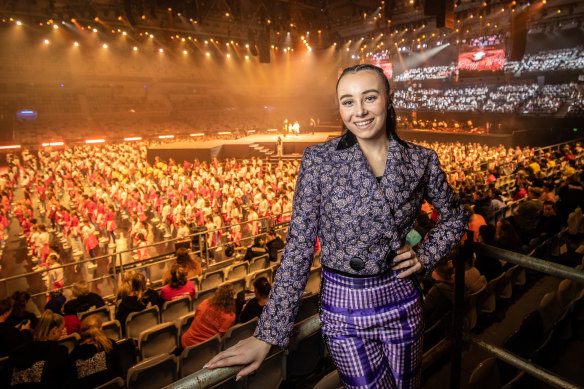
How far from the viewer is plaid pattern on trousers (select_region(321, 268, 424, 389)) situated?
4.20 ft

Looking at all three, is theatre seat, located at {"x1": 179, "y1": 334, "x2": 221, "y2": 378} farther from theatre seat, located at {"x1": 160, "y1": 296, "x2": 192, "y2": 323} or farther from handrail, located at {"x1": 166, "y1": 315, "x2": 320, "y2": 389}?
handrail, located at {"x1": 166, "y1": 315, "x2": 320, "y2": 389}

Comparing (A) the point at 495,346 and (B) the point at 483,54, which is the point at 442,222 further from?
(B) the point at 483,54

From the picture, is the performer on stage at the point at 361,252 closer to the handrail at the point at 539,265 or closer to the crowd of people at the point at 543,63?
the handrail at the point at 539,265

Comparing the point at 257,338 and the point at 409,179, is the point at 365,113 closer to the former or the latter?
the point at 409,179

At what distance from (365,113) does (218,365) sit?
1042 millimetres

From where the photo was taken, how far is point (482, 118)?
99.7 ft

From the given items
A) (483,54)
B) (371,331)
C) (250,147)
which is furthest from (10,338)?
(483,54)

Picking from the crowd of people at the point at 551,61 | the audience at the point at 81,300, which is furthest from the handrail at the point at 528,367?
the crowd of people at the point at 551,61

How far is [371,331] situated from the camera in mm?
1289

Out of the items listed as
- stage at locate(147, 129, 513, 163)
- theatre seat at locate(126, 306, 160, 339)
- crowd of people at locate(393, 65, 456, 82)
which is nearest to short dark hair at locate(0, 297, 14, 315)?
theatre seat at locate(126, 306, 160, 339)

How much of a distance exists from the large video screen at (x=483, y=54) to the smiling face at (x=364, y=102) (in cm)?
2754

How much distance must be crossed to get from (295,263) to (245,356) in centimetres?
37

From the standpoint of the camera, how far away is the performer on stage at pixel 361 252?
1283 mm

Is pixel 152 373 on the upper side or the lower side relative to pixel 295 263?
lower
